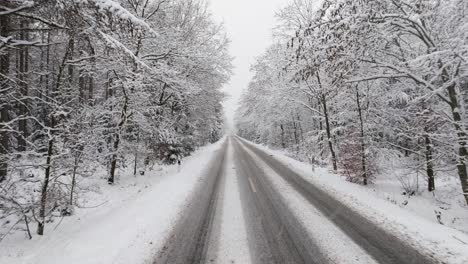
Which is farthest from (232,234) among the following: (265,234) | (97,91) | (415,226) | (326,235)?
(97,91)

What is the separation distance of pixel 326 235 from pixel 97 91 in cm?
1515

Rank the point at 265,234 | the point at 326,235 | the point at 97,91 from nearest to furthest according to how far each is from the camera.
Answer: the point at 326,235
the point at 265,234
the point at 97,91

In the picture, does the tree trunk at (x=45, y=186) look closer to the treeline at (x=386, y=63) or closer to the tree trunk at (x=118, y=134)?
the tree trunk at (x=118, y=134)

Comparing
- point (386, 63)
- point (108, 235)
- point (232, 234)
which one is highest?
point (386, 63)

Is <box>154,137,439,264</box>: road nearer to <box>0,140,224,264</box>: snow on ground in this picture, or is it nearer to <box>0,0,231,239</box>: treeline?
<box>0,140,224,264</box>: snow on ground


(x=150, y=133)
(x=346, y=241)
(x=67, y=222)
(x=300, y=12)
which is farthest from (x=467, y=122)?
(x=150, y=133)

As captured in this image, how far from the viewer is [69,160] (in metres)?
7.14

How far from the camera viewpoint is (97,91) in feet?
49.9

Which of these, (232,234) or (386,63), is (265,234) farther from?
(386,63)

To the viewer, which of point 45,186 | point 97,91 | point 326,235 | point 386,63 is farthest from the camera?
point 97,91

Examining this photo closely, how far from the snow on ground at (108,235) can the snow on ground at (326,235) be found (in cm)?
343

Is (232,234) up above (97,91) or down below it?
below

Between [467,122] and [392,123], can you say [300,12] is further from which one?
[467,122]

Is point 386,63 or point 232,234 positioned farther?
point 386,63
